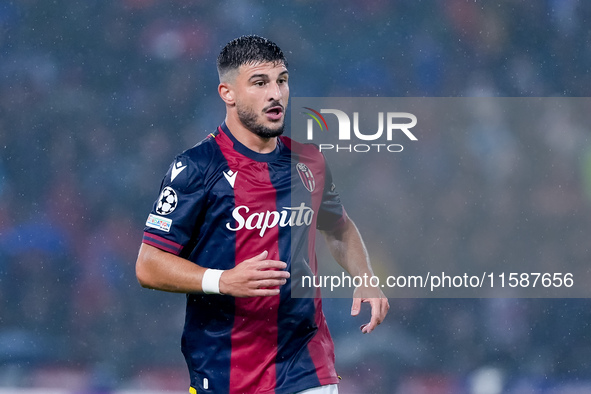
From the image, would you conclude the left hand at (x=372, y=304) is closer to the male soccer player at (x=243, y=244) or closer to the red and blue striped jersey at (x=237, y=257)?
the male soccer player at (x=243, y=244)

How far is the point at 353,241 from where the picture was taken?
127 inches

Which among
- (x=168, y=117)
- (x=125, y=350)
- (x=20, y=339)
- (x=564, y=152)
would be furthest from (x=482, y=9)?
(x=20, y=339)

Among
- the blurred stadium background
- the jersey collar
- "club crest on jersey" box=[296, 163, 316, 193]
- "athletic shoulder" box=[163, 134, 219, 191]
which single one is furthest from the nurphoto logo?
the blurred stadium background

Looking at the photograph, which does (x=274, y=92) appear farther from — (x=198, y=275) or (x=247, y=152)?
(x=198, y=275)

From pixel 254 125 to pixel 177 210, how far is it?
0.41 metres

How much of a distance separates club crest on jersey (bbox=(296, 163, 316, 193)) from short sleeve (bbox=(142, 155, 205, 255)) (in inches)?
15.8

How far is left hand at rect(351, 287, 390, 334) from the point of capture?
112 inches

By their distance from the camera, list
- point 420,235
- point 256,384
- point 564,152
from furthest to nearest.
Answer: point 564,152
point 420,235
point 256,384

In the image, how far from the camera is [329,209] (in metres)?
3.20

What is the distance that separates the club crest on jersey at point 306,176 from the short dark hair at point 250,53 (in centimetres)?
39

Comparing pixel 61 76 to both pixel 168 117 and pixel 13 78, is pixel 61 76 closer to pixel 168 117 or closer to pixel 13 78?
pixel 13 78

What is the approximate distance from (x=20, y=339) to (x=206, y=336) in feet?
11.6

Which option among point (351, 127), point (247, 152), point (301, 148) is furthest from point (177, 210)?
point (351, 127)

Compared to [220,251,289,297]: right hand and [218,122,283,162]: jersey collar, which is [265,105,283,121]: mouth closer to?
[218,122,283,162]: jersey collar
